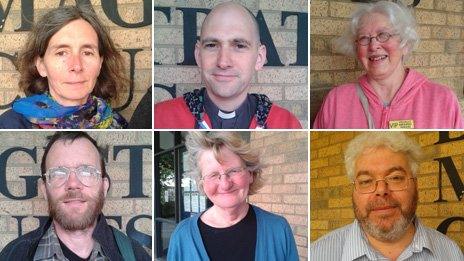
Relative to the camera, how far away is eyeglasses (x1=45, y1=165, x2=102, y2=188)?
1895 millimetres

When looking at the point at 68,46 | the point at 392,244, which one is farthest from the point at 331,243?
the point at 68,46

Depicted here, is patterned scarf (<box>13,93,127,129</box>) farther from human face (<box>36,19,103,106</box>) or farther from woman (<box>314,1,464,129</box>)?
woman (<box>314,1,464,129</box>)

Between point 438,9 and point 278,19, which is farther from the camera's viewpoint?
point 438,9

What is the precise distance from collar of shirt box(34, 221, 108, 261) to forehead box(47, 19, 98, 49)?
67 centimetres

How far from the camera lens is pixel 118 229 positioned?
195cm

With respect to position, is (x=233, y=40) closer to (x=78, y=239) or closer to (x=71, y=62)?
(x=71, y=62)

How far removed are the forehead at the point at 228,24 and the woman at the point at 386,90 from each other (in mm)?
411

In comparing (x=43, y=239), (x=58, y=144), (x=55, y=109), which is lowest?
(x=43, y=239)

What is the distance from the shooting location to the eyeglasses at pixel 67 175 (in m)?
1.89

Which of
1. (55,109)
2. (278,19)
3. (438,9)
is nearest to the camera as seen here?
(55,109)

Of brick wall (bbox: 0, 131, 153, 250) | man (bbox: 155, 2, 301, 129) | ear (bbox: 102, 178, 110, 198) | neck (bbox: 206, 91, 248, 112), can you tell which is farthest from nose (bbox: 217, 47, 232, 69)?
ear (bbox: 102, 178, 110, 198)

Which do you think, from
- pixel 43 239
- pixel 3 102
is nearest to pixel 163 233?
pixel 43 239

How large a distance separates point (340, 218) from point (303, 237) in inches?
6.4

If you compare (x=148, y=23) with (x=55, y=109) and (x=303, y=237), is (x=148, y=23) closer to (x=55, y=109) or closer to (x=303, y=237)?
(x=55, y=109)
